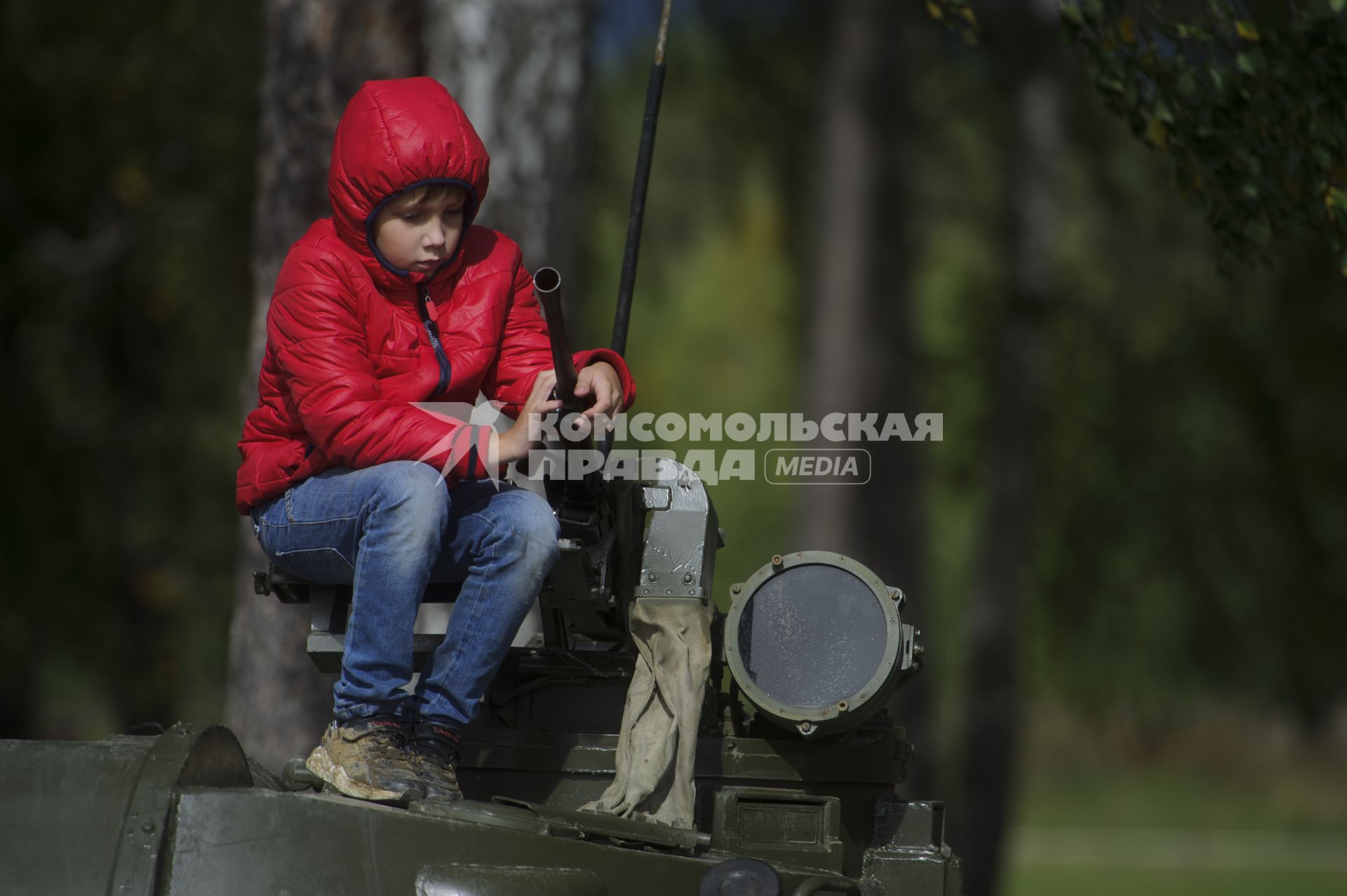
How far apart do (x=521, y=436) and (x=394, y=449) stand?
0.29 meters

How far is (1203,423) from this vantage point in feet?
66.6

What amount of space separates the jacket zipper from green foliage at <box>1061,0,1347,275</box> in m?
2.30

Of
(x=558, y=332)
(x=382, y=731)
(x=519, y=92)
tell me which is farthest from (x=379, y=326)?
(x=519, y=92)

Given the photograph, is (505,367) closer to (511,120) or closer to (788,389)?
(511,120)

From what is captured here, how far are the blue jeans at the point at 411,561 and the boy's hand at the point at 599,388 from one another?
28 centimetres

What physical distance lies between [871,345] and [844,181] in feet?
4.78

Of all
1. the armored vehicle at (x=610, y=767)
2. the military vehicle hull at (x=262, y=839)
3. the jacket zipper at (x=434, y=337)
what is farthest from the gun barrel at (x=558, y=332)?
the military vehicle hull at (x=262, y=839)

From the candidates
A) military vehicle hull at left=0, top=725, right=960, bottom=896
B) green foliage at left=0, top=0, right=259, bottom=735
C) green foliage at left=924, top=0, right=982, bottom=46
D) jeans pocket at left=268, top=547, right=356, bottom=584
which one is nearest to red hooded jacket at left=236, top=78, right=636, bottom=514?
jeans pocket at left=268, top=547, right=356, bottom=584

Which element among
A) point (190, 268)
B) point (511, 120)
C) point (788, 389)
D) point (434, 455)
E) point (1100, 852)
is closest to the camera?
point (434, 455)

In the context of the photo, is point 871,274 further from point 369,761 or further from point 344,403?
point 369,761

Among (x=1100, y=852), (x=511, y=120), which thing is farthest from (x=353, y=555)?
(x=1100, y=852)

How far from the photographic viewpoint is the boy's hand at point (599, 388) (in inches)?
166

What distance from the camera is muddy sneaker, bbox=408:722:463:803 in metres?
4.13

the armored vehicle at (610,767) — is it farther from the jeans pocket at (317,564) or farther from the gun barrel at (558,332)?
the jeans pocket at (317,564)
